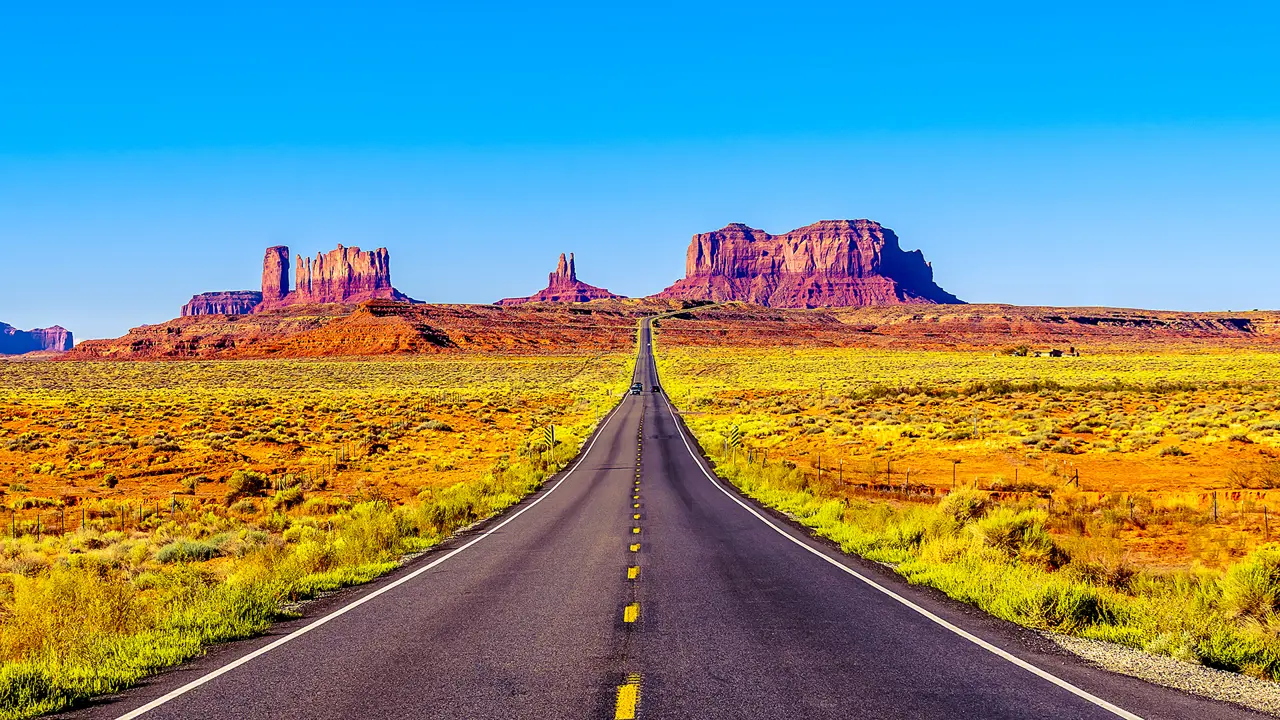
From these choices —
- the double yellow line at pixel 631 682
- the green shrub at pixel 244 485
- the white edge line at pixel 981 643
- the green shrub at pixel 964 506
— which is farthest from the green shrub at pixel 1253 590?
the green shrub at pixel 244 485

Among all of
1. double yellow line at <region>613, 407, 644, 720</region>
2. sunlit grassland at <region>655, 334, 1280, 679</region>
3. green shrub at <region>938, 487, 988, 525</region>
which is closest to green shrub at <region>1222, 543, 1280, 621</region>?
sunlit grassland at <region>655, 334, 1280, 679</region>

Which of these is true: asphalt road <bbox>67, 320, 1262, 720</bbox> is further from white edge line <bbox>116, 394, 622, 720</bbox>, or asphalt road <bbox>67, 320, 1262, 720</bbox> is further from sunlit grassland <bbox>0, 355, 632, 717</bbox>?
sunlit grassland <bbox>0, 355, 632, 717</bbox>

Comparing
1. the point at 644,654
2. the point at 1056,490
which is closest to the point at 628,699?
the point at 644,654

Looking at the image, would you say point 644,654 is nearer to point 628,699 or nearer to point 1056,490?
point 628,699

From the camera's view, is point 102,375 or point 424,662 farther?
point 102,375

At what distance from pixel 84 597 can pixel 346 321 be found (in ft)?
542

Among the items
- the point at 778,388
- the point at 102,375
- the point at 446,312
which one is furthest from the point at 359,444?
the point at 446,312

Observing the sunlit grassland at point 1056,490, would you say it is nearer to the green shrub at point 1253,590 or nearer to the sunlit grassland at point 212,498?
the green shrub at point 1253,590

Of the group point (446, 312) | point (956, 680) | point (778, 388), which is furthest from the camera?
point (446, 312)

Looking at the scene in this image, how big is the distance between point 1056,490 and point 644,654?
778 inches

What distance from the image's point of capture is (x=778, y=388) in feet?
251

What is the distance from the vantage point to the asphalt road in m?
6.39

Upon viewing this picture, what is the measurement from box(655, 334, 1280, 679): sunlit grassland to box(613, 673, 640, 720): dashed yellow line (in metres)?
4.87

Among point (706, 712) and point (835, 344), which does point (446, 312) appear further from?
point (706, 712)
